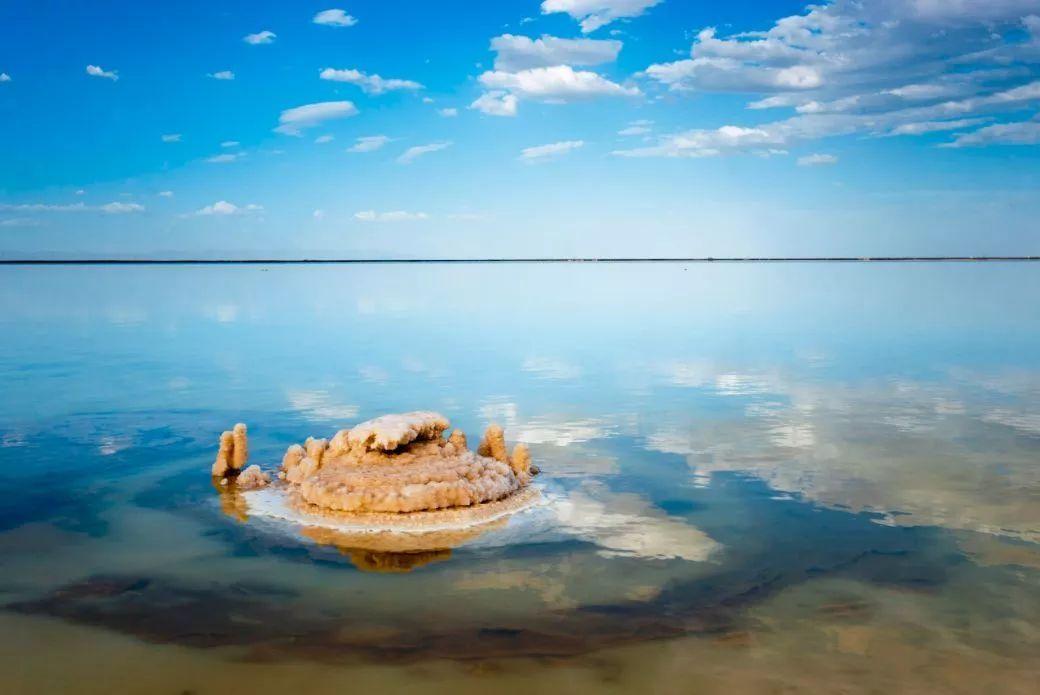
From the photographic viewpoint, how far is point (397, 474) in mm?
9922

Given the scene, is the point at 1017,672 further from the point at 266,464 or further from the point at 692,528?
the point at 266,464

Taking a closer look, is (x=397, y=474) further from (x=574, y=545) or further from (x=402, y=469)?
(x=574, y=545)

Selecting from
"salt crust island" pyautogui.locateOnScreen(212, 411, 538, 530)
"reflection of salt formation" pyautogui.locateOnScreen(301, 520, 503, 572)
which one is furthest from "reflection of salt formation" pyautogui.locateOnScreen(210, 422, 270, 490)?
"reflection of salt formation" pyautogui.locateOnScreen(301, 520, 503, 572)

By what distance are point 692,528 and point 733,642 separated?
267 centimetres

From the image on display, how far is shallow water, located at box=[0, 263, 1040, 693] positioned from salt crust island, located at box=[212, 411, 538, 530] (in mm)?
455

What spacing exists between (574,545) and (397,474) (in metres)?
2.36

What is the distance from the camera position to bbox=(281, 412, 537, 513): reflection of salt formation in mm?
9562

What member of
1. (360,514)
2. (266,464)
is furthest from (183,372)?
(360,514)

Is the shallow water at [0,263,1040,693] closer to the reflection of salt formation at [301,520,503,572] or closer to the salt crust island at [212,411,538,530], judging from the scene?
the reflection of salt formation at [301,520,503,572]

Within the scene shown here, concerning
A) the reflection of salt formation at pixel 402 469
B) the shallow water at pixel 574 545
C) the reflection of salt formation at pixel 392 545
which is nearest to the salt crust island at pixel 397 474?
the reflection of salt formation at pixel 402 469

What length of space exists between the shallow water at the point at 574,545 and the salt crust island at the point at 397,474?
1.49 ft

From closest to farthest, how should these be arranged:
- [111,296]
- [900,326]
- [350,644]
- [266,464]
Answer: [350,644] → [266,464] → [900,326] → [111,296]

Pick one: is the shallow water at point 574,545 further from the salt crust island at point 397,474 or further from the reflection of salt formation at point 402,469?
the reflection of salt formation at point 402,469

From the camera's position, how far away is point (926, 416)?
14.7 m
